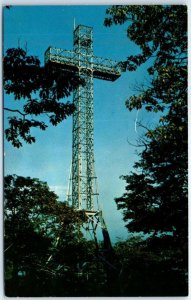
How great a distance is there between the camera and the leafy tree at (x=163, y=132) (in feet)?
15.9

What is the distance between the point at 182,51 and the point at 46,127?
1.98 meters

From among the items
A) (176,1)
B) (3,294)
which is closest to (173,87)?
(176,1)

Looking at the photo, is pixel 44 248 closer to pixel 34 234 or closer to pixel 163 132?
pixel 34 234

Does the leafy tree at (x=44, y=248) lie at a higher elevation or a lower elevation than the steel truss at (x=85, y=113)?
lower

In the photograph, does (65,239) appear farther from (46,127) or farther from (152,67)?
(152,67)

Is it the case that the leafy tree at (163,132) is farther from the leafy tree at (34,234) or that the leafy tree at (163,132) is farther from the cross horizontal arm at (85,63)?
the leafy tree at (34,234)

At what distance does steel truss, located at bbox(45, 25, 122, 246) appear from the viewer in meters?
5.13

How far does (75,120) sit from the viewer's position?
17.8ft

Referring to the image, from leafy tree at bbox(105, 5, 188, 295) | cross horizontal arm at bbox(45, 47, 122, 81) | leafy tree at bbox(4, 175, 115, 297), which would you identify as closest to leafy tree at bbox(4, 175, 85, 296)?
leafy tree at bbox(4, 175, 115, 297)

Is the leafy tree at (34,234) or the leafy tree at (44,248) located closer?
the leafy tree at (44,248)

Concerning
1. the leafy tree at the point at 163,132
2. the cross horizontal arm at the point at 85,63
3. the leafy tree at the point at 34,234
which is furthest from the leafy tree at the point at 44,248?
the cross horizontal arm at the point at 85,63

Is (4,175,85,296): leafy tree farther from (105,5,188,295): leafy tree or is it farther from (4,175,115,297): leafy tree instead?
(105,5,188,295): leafy tree

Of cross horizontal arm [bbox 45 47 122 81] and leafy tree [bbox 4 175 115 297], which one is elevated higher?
cross horizontal arm [bbox 45 47 122 81]

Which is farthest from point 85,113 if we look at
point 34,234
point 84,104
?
point 34,234
